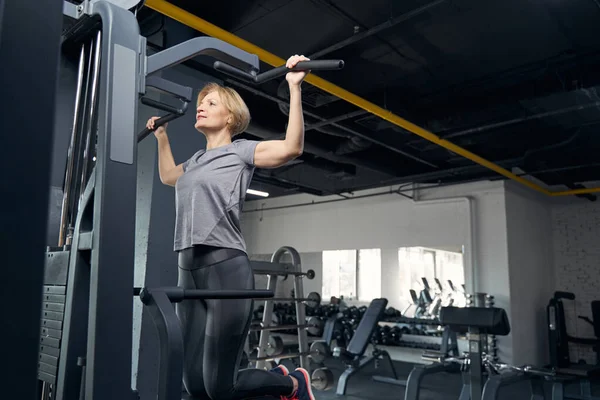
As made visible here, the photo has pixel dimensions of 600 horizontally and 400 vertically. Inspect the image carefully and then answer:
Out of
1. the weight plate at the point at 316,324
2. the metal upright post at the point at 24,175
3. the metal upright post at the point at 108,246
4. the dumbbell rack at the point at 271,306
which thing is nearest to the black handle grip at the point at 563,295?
the weight plate at the point at 316,324

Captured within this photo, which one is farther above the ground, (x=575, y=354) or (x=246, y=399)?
(x=246, y=399)

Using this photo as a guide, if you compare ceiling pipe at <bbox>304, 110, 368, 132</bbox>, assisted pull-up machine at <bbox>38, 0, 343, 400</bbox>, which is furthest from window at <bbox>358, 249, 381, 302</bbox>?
assisted pull-up machine at <bbox>38, 0, 343, 400</bbox>

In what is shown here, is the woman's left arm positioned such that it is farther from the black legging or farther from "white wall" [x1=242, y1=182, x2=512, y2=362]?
"white wall" [x1=242, y1=182, x2=512, y2=362]

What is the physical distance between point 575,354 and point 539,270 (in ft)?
4.07

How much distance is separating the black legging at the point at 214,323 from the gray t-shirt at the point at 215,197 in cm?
4

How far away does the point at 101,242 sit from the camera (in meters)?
0.82

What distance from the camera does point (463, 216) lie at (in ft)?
20.4

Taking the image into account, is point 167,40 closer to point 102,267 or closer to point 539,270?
point 102,267

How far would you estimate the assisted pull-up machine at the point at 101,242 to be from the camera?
81cm

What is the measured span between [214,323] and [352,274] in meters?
6.50

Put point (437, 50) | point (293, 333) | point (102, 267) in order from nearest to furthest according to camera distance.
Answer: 1. point (102, 267)
2. point (437, 50)
3. point (293, 333)

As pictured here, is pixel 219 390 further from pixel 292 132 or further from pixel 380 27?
pixel 380 27

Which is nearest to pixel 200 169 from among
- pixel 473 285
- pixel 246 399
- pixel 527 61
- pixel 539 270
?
pixel 246 399

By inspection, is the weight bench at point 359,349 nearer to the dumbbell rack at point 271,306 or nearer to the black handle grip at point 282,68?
the dumbbell rack at point 271,306
